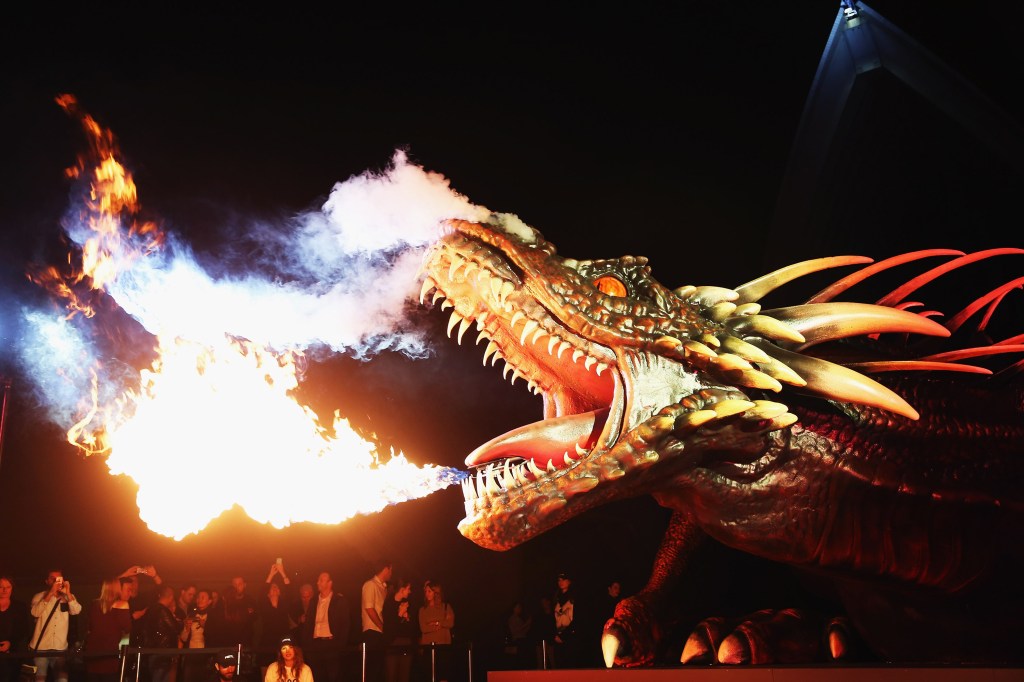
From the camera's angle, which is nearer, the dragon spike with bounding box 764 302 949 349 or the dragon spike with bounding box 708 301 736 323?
the dragon spike with bounding box 764 302 949 349

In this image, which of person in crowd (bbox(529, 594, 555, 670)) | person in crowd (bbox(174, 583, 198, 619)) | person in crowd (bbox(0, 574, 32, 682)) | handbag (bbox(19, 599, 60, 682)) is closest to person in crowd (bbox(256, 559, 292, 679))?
person in crowd (bbox(174, 583, 198, 619))

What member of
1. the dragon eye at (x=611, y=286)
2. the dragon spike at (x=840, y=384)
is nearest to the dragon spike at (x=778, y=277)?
the dragon spike at (x=840, y=384)

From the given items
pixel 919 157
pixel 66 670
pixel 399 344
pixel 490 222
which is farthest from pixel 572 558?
pixel 490 222

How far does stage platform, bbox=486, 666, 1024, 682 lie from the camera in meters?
2.03

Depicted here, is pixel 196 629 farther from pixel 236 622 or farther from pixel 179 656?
pixel 179 656

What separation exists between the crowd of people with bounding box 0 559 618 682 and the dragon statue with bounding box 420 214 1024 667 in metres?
4.49

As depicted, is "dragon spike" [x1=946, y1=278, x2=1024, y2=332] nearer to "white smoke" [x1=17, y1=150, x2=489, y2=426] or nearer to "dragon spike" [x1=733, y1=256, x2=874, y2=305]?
"dragon spike" [x1=733, y1=256, x2=874, y2=305]

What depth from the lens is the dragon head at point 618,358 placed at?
2805mm

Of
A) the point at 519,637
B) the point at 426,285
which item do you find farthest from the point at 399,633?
the point at 426,285

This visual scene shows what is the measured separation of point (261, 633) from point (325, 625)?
0.95 meters

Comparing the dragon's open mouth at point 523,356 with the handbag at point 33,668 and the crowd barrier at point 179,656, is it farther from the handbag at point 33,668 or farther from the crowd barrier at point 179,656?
the handbag at point 33,668

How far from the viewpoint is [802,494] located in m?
2.94

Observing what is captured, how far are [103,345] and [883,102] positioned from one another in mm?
7710

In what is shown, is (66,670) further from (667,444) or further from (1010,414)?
(1010,414)
